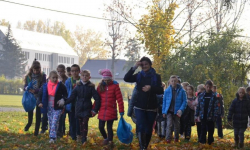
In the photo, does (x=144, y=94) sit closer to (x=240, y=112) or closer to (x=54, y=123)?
(x=54, y=123)

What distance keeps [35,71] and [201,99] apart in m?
4.02

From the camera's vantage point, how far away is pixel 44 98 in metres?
11.0

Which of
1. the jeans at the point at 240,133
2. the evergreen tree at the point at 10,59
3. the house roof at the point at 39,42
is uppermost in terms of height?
the house roof at the point at 39,42

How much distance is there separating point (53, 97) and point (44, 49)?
293 feet

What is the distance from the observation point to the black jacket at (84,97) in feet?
33.6

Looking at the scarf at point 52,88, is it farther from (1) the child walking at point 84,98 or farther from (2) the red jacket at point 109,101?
(2) the red jacket at point 109,101

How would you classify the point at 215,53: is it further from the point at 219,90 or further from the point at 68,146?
the point at 68,146

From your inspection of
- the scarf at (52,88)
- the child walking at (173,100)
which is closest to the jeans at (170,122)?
the child walking at (173,100)

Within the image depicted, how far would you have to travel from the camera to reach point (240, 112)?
37.6 feet

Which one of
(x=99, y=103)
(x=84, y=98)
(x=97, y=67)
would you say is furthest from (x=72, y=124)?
(x=97, y=67)

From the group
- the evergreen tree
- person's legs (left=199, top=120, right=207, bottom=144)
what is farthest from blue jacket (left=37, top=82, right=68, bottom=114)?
the evergreen tree

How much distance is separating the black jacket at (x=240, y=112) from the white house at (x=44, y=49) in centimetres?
8005

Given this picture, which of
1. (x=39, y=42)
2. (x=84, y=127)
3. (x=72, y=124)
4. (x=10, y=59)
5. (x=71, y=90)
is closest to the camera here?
(x=84, y=127)

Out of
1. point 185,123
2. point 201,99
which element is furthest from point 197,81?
point 201,99
